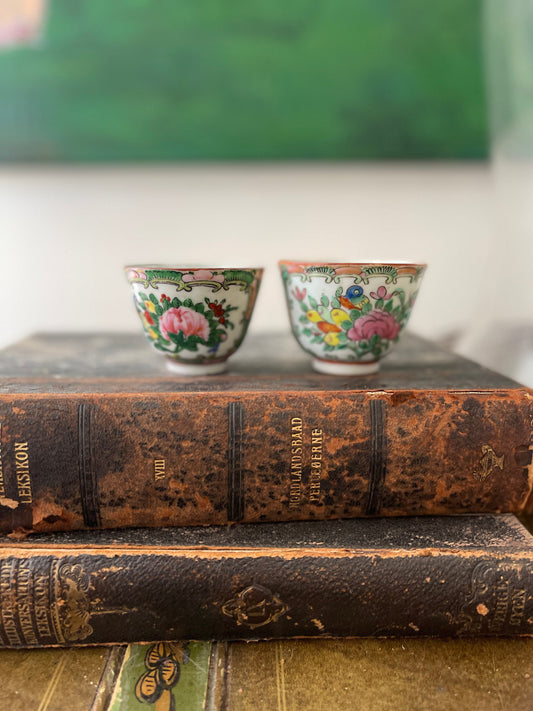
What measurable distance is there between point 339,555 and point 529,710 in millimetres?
144

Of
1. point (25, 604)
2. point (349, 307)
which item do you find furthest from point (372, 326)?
point (25, 604)

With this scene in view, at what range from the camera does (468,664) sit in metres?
0.38

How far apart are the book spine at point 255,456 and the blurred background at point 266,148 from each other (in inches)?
13.3

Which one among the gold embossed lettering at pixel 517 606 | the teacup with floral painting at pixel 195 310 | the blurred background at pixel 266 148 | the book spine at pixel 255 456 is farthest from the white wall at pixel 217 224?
the gold embossed lettering at pixel 517 606

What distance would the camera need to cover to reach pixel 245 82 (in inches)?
28.9

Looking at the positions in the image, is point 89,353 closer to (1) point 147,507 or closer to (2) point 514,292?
(1) point 147,507

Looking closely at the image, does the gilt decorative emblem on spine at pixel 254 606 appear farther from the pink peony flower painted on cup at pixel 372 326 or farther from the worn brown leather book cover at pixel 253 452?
the pink peony flower painted on cup at pixel 372 326

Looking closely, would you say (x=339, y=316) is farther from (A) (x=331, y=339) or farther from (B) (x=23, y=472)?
(B) (x=23, y=472)

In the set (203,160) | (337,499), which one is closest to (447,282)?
(203,160)

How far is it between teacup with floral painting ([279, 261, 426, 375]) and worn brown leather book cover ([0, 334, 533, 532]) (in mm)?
56

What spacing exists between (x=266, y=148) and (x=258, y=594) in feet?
1.89

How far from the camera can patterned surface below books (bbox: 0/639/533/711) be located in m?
0.35

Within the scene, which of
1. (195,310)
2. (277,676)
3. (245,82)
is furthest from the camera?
(245,82)

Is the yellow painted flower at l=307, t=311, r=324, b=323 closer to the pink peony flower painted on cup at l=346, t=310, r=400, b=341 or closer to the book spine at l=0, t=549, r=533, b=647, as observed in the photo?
the pink peony flower painted on cup at l=346, t=310, r=400, b=341
